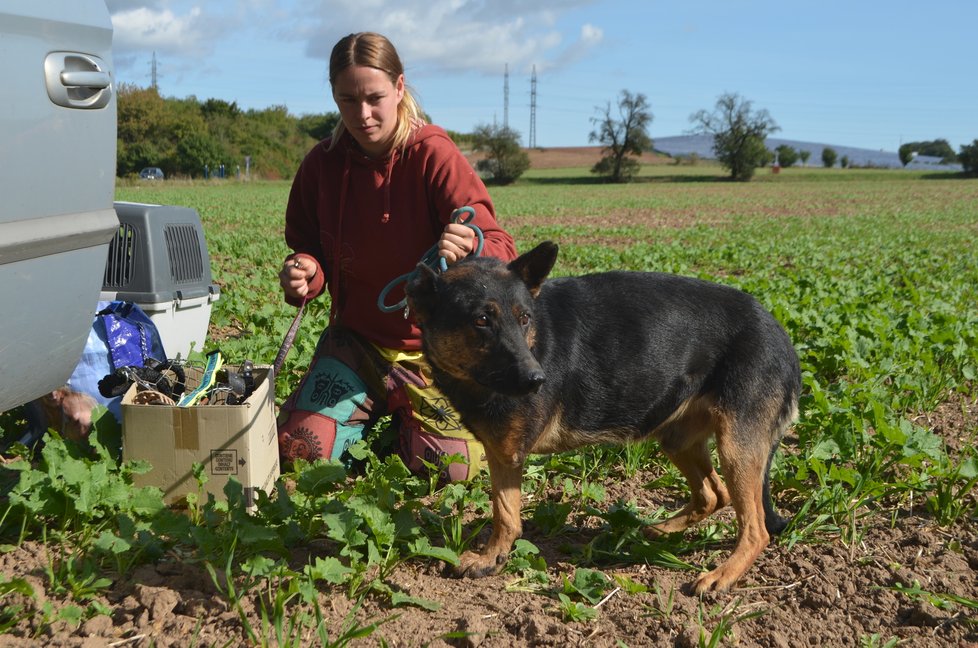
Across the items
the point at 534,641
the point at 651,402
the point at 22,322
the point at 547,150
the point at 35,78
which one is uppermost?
the point at 547,150

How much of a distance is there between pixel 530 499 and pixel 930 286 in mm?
8922

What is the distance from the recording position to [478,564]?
3.31 meters

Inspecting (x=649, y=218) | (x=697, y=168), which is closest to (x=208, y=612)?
(x=649, y=218)

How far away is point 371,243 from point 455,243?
3.07 feet

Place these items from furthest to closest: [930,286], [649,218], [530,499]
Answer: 1. [649,218]
2. [930,286]
3. [530,499]

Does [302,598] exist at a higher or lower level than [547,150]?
lower

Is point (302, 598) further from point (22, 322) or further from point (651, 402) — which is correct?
point (651, 402)

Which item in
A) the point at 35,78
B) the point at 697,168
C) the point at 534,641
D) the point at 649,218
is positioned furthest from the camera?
the point at 697,168

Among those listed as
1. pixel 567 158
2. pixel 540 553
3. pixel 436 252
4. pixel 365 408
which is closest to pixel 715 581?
pixel 540 553

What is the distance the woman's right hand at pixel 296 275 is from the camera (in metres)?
Result: 4.16

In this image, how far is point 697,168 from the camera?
9450cm

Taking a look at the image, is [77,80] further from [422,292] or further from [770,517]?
[770,517]

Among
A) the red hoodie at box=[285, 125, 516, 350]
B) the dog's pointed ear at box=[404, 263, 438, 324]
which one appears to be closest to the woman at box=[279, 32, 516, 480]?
the red hoodie at box=[285, 125, 516, 350]

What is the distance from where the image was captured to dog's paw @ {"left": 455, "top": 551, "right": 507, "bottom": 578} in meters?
3.29
